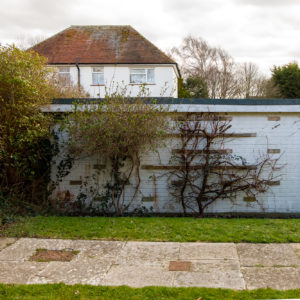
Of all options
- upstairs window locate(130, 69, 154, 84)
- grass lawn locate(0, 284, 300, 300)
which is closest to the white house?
upstairs window locate(130, 69, 154, 84)

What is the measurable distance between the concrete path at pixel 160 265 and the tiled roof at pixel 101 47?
707 inches

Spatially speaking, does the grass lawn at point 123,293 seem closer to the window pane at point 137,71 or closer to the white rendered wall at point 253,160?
the white rendered wall at point 253,160

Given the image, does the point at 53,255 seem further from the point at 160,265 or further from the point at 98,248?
the point at 160,265

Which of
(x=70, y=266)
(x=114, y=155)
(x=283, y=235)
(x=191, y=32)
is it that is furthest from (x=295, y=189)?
(x=191, y=32)

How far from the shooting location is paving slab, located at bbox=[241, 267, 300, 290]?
13.6 ft

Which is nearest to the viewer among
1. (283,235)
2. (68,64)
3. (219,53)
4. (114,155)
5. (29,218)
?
(283,235)

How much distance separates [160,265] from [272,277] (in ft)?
4.64

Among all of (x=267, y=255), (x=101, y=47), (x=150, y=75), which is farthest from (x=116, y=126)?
(x=101, y=47)

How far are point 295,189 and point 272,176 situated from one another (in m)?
0.62

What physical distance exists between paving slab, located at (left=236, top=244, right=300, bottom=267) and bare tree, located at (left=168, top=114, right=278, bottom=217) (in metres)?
2.93

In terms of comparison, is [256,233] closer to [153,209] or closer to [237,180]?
[237,180]

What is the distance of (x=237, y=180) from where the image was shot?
8.38 meters

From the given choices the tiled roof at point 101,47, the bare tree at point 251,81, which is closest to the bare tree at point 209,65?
the bare tree at point 251,81

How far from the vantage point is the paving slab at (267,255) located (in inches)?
191
